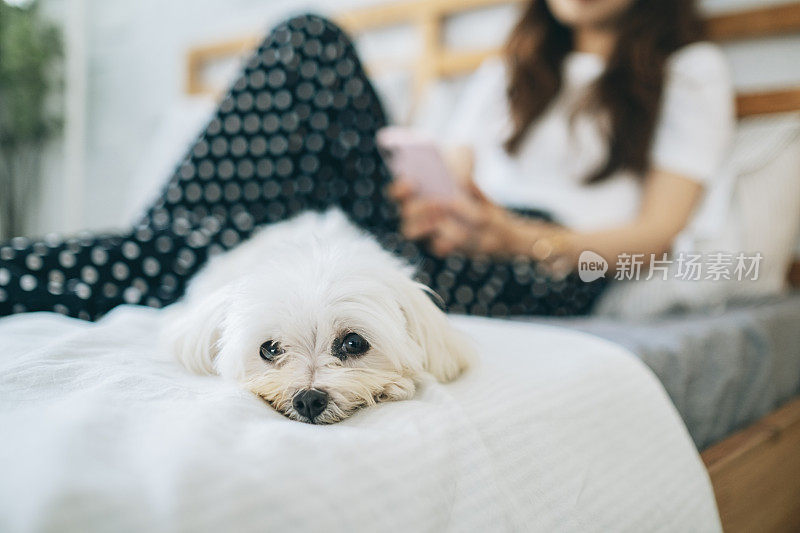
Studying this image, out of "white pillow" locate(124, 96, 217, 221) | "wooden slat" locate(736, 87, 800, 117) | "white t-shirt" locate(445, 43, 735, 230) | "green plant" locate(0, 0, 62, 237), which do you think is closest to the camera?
"white t-shirt" locate(445, 43, 735, 230)

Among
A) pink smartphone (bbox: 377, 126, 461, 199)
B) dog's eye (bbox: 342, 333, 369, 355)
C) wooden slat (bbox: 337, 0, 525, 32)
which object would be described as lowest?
dog's eye (bbox: 342, 333, 369, 355)

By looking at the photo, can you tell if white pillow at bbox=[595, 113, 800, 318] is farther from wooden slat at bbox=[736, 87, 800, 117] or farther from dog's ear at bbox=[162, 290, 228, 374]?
dog's ear at bbox=[162, 290, 228, 374]

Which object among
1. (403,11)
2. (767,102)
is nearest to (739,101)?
(767,102)

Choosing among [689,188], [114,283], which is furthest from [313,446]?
[689,188]

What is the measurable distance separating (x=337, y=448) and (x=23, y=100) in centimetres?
378

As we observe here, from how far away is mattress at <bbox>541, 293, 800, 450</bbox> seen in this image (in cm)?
91

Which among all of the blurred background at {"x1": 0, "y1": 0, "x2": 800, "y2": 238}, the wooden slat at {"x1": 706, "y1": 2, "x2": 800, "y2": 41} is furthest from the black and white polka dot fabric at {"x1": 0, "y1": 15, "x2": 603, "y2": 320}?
the blurred background at {"x1": 0, "y1": 0, "x2": 800, "y2": 238}

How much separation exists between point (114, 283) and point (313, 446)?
57 centimetres

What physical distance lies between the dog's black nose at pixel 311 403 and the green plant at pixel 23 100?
355cm

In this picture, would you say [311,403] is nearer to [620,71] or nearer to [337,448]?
[337,448]

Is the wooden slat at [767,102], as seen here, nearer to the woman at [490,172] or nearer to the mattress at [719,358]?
the woman at [490,172]

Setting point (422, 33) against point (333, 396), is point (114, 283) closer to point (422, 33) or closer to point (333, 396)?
point (333, 396)

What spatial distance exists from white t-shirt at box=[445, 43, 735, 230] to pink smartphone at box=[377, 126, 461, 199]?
351mm

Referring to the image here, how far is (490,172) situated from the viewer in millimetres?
1727
